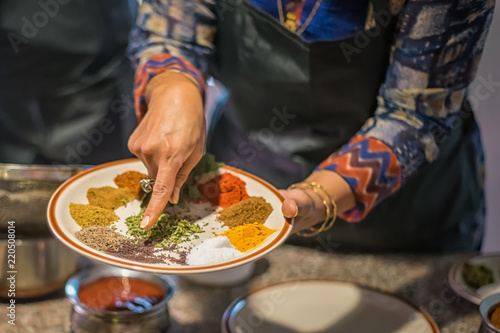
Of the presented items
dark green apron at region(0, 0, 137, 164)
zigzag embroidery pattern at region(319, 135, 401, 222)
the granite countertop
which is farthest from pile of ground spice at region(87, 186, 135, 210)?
dark green apron at region(0, 0, 137, 164)

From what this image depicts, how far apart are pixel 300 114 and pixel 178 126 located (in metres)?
0.37

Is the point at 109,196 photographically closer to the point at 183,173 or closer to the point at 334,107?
the point at 183,173

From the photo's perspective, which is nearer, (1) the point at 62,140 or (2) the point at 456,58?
(2) the point at 456,58

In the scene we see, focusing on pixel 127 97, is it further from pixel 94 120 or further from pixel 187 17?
pixel 187 17

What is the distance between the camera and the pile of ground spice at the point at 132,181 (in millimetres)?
915

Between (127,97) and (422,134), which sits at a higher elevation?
(422,134)

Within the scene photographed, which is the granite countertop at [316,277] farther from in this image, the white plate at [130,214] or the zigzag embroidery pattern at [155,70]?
the zigzag embroidery pattern at [155,70]

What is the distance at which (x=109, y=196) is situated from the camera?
2.92 feet

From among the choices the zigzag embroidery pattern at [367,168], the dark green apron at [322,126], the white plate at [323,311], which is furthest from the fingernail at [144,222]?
the dark green apron at [322,126]

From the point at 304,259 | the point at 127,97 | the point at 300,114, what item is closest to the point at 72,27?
the point at 127,97

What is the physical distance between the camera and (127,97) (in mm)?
1460

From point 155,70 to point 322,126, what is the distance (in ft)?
1.18

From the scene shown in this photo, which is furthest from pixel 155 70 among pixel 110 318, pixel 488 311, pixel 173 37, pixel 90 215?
pixel 488 311

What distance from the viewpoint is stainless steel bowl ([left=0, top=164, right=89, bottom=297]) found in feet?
3.03
